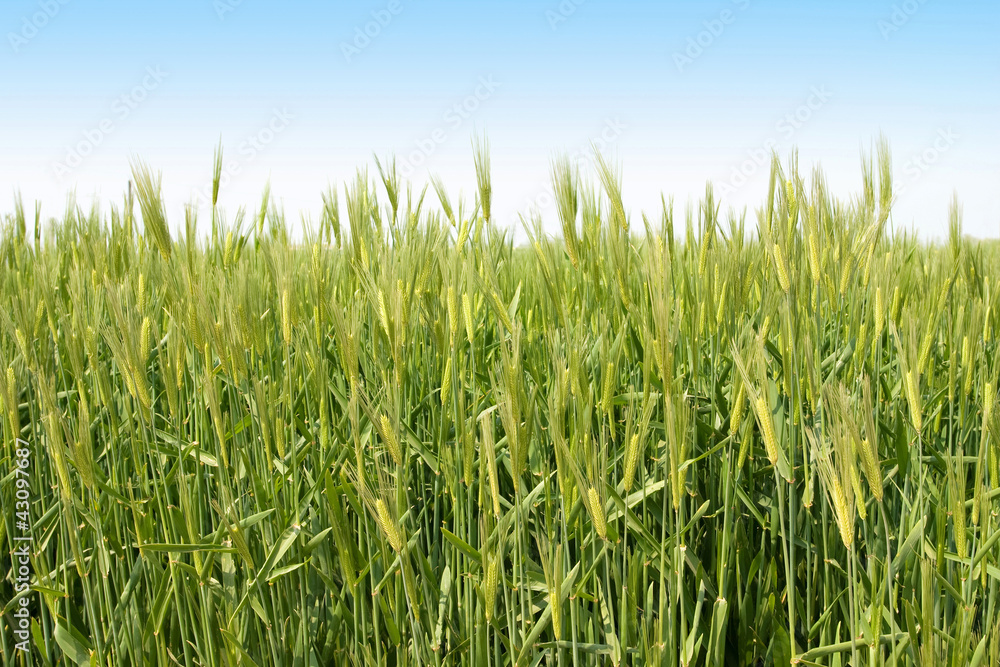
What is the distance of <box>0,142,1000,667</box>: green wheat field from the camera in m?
0.76

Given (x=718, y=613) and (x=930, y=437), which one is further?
(x=930, y=437)

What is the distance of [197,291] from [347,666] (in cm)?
62

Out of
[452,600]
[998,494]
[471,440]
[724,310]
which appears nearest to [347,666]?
[452,600]

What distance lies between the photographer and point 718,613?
0.86 metres

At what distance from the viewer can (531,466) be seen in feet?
3.50

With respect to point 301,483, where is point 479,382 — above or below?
above

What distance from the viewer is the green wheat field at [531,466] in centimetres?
76

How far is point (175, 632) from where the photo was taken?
3.61ft

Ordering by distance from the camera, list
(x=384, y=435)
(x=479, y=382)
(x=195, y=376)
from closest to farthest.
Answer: (x=384, y=435) → (x=195, y=376) → (x=479, y=382)

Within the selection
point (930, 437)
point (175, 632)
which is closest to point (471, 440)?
point (175, 632)

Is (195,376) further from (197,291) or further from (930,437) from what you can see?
(930,437)

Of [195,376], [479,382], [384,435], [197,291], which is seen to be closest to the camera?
[384,435]

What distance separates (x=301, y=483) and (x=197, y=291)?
1.32ft

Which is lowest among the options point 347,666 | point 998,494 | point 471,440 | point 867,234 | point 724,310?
point 347,666
